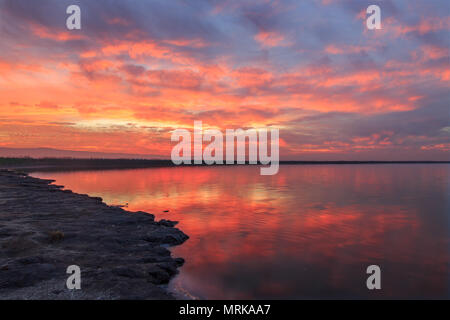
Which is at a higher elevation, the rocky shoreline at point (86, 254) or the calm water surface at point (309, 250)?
the rocky shoreline at point (86, 254)

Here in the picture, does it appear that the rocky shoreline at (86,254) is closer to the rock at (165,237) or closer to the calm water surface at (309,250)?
the rock at (165,237)

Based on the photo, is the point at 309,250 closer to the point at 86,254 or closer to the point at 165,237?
the point at 165,237

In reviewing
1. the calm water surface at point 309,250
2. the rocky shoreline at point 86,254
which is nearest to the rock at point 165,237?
the rocky shoreline at point 86,254

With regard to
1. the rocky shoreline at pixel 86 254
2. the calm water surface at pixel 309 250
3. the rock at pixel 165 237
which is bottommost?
the calm water surface at pixel 309 250

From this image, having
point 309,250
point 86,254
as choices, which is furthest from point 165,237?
point 309,250

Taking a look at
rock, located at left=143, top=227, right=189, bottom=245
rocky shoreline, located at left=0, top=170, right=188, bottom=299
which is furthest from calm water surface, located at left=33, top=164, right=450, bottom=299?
rocky shoreline, located at left=0, top=170, right=188, bottom=299

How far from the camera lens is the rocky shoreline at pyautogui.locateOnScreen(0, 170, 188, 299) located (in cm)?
1027

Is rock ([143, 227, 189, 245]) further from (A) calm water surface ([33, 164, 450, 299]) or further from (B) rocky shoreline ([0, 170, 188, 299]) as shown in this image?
(A) calm water surface ([33, 164, 450, 299])

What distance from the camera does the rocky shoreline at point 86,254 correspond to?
10266 mm

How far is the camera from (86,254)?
13766 mm

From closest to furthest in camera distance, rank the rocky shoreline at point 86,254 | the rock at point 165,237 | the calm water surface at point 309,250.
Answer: the rocky shoreline at point 86,254 → the calm water surface at point 309,250 → the rock at point 165,237

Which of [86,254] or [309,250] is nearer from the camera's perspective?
[86,254]
